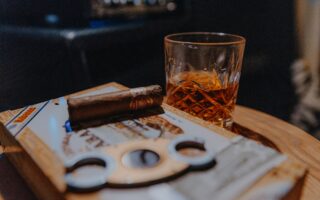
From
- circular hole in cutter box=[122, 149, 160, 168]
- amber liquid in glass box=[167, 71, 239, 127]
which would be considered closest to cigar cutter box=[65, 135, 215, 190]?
circular hole in cutter box=[122, 149, 160, 168]

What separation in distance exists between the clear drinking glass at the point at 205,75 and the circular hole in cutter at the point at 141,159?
30 centimetres

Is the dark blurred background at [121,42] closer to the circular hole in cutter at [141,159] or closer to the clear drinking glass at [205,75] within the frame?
the clear drinking glass at [205,75]

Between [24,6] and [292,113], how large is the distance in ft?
6.34

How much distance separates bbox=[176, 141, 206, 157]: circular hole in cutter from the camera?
1.71 ft

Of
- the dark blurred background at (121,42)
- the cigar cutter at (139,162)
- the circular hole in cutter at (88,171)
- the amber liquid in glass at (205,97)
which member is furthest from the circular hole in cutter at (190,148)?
the dark blurred background at (121,42)

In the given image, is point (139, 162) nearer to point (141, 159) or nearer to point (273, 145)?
point (141, 159)

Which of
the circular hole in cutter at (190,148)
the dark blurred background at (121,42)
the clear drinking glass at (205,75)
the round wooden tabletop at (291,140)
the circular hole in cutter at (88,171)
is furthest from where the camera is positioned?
the dark blurred background at (121,42)

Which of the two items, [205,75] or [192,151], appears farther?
[205,75]

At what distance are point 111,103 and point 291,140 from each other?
466 millimetres

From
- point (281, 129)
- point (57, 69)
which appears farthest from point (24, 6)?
point (281, 129)

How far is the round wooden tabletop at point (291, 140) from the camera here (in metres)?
0.62

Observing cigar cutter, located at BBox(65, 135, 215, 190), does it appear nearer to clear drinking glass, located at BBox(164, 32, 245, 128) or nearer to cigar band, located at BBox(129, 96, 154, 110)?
cigar band, located at BBox(129, 96, 154, 110)

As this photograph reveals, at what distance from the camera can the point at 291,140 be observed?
0.78 metres

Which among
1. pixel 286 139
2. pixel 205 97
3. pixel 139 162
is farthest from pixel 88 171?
pixel 286 139
